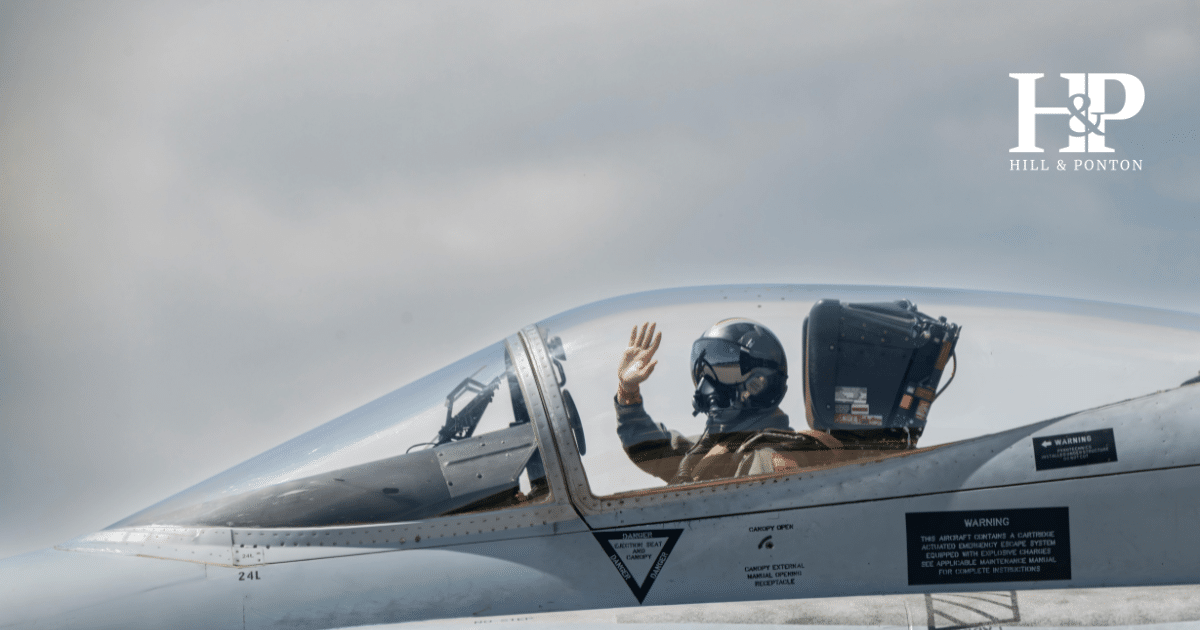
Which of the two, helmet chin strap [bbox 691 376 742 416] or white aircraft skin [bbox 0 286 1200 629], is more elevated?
helmet chin strap [bbox 691 376 742 416]

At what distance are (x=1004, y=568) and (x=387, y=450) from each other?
261 centimetres

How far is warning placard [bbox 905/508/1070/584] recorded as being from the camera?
10.4 ft

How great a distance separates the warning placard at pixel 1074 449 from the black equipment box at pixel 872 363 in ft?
1.51

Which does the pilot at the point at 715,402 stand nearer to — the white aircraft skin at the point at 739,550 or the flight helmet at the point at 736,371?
the flight helmet at the point at 736,371

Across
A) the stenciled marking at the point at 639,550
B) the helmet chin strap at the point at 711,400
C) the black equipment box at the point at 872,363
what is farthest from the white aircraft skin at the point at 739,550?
the helmet chin strap at the point at 711,400

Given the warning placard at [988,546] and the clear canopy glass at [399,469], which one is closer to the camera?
the warning placard at [988,546]

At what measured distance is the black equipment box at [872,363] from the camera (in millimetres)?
3479

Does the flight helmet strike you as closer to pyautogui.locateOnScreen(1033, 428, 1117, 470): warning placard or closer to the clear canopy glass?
the clear canopy glass

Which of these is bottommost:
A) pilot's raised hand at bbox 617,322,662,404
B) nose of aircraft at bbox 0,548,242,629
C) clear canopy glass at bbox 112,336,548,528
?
nose of aircraft at bbox 0,548,242,629

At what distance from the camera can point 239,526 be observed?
3.34 m

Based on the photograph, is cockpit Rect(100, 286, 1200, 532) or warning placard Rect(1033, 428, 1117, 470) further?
cockpit Rect(100, 286, 1200, 532)

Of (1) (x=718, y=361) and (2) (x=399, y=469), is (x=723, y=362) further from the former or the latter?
(2) (x=399, y=469)

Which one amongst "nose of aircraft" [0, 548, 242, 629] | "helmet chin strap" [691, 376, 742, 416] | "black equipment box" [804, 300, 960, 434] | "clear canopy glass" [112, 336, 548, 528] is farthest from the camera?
"helmet chin strap" [691, 376, 742, 416]

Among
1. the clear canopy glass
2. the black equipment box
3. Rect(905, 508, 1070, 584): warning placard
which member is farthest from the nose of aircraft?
Rect(905, 508, 1070, 584): warning placard
